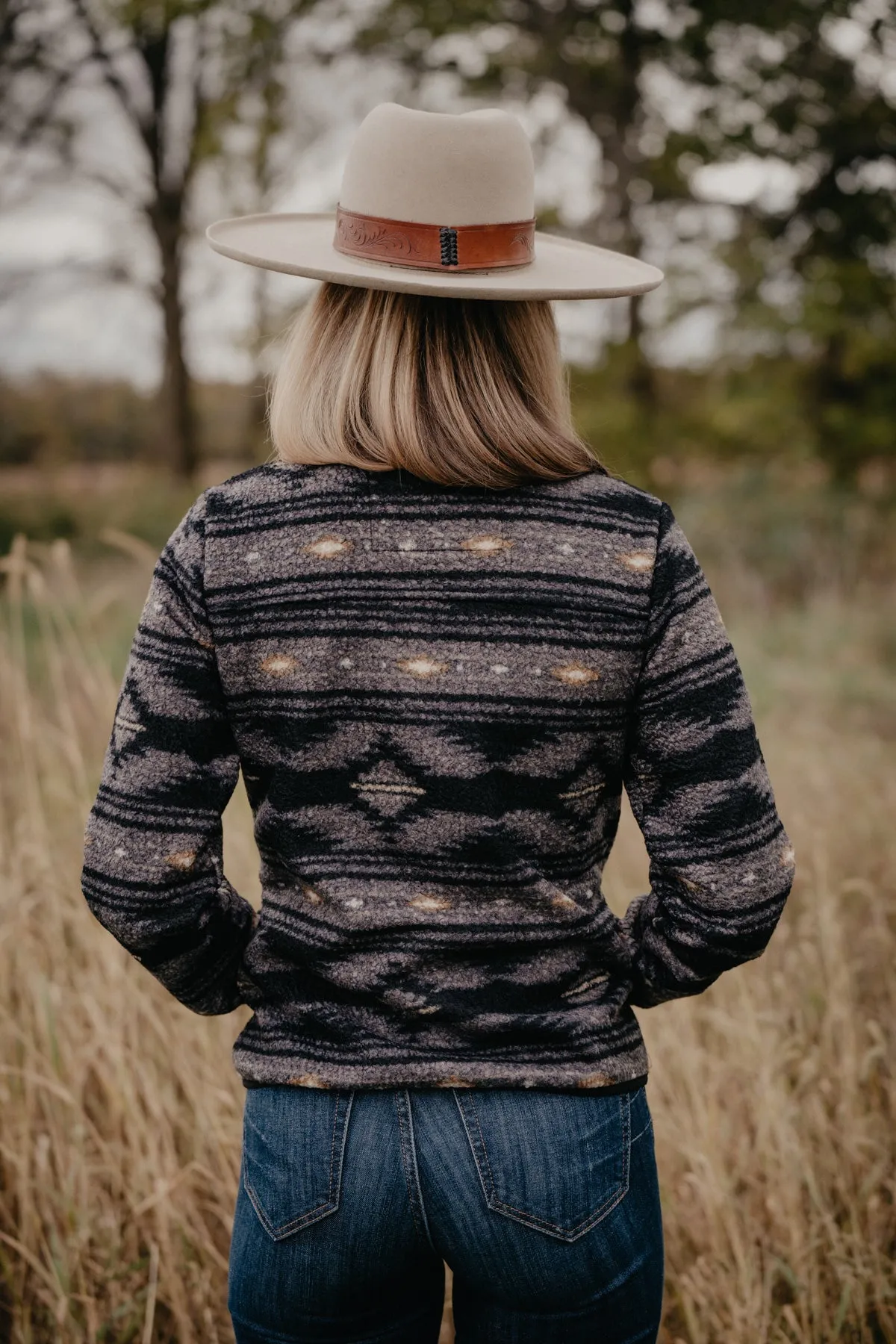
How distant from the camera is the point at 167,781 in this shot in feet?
3.52

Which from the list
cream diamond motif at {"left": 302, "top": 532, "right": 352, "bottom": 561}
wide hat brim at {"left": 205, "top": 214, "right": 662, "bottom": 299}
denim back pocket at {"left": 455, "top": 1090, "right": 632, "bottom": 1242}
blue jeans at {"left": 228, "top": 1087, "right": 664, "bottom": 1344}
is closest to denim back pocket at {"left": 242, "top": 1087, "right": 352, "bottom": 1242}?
blue jeans at {"left": 228, "top": 1087, "right": 664, "bottom": 1344}

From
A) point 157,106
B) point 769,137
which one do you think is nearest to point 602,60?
point 769,137

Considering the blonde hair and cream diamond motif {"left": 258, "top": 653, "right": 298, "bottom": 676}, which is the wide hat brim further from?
cream diamond motif {"left": 258, "top": 653, "right": 298, "bottom": 676}

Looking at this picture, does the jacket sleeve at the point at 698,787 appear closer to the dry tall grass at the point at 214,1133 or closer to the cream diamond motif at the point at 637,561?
the cream diamond motif at the point at 637,561

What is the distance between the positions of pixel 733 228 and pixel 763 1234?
25.7 ft

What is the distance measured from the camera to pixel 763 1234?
186 cm

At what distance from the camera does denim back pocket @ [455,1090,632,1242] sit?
1.01 metres

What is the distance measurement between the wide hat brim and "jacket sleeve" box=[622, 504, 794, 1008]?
0.27 m

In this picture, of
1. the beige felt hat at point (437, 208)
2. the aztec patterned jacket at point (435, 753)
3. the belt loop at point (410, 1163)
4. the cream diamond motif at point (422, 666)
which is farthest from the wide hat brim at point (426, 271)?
the belt loop at point (410, 1163)

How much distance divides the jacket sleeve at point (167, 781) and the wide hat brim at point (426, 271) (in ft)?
0.88

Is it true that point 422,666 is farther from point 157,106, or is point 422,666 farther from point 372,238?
point 157,106

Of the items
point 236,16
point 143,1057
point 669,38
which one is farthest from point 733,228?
point 143,1057

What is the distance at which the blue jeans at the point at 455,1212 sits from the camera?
3.33 ft

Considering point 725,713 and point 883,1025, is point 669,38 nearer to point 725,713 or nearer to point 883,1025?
point 883,1025
